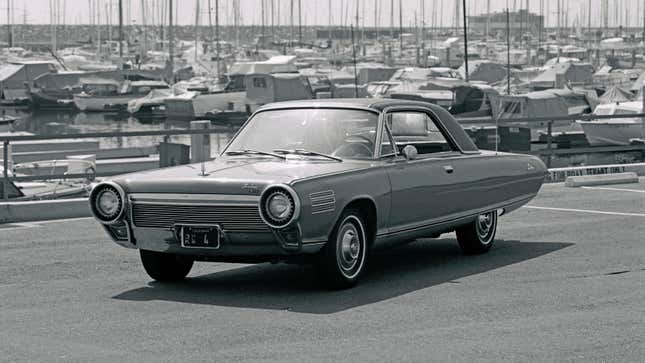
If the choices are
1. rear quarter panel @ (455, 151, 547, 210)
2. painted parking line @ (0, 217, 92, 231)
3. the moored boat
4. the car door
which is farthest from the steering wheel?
the moored boat

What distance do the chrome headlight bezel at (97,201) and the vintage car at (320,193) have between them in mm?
11

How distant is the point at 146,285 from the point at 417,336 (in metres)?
2.99

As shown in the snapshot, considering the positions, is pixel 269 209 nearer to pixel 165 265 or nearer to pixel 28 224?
pixel 165 265

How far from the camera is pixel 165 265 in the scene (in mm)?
10641

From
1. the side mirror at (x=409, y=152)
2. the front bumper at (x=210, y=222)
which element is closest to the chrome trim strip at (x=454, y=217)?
the side mirror at (x=409, y=152)

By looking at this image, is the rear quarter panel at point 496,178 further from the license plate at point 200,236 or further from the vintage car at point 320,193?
the license plate at point 200,236

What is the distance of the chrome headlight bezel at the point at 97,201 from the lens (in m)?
10.1

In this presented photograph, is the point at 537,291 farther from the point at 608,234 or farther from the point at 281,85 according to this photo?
the point at 281,85

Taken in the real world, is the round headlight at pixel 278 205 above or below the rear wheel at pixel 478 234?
above

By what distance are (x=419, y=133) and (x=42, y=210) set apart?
5427mm

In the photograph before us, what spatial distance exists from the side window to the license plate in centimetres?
248

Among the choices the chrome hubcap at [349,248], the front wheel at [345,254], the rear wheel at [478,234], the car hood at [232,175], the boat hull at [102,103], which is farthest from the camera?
the boat hull at [102,103]

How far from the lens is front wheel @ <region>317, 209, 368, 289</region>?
9.92m

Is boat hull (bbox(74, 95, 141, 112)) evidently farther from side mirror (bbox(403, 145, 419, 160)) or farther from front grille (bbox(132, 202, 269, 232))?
front grille (bbox(132, 202, 269, 232))
